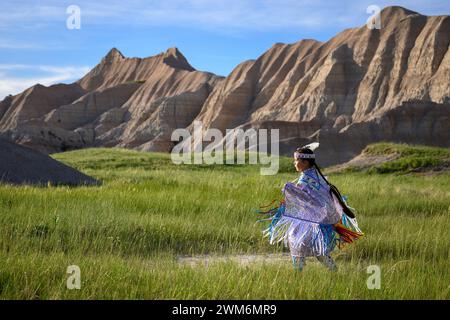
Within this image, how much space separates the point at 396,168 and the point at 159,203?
45.0 feet

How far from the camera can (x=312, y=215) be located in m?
6.23

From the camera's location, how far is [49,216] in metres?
8.19

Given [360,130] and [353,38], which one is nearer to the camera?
[360,130]

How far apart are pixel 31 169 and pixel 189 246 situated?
850cm

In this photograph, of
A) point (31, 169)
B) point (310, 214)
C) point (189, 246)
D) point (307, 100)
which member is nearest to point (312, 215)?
point (310, 214)

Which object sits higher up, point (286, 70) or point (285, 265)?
point (286, 70)

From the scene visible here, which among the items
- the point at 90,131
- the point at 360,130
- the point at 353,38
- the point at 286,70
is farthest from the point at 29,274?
the point at 90,131

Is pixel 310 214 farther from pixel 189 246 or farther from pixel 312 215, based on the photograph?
pixel 189 246

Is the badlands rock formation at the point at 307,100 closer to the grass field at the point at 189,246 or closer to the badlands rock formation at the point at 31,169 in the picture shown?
the badlands rock formation at the point at 31,169

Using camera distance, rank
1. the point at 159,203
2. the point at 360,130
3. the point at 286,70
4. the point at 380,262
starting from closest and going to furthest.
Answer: the point at 380,262 < the point at 159,203 < the point at 360,130 < the point at 286,70

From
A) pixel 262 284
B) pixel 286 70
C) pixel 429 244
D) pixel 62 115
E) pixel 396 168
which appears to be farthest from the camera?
pixel 62 115

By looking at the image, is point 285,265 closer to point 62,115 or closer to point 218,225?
point 218,225

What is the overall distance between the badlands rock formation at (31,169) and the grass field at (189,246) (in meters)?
2.66

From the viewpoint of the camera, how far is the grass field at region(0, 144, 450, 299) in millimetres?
4965
